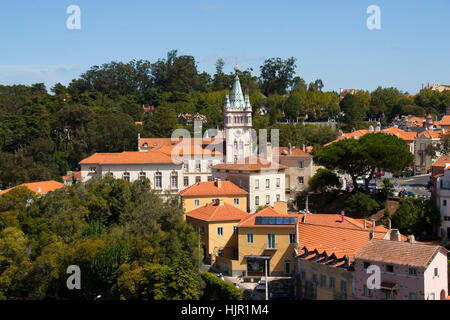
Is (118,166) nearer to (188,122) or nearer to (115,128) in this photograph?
(115,128)

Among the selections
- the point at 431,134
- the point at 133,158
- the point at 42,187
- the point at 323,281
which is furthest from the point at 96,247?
the point at 431,134

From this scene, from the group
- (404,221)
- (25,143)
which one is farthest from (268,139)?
(404,221)

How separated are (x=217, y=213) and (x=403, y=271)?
1783 centimetres

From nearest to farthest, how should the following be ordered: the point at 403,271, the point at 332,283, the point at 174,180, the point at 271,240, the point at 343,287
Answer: the point at 403,271 → the point at 343,287 → the point at 332,283 → the point at 271,240 → the point at 174,180

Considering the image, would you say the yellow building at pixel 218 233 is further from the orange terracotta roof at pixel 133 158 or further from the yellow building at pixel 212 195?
the orange terracotta roof at pixel 133 158

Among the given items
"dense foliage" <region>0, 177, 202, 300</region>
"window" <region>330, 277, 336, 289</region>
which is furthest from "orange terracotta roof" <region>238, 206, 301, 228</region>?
"window" <region>330, 277, 336, 289</region>

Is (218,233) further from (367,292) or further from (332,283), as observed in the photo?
(367,292)

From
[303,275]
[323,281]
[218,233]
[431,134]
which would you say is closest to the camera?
[323,281]

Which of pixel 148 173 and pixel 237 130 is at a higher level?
pixel 237 130

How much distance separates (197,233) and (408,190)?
27.8 meters

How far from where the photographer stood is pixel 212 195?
5162cm

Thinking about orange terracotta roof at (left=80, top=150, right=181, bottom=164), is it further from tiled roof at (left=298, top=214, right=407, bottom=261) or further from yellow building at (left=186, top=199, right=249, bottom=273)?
tiled roof at (left=298, top=214, right=407, bottom=261)

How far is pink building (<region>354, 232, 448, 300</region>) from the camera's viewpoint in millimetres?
29922
